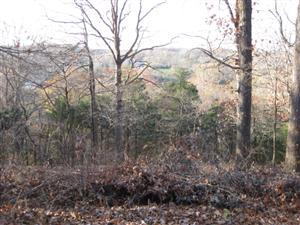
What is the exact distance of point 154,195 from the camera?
9.42 m

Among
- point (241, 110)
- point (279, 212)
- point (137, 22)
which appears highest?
point (137, 22)

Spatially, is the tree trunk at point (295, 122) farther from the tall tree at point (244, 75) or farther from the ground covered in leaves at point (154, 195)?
the tall tree at point (244, 75)

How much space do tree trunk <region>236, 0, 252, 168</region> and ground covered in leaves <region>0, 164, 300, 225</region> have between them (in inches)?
142

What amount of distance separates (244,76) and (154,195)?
6140mm

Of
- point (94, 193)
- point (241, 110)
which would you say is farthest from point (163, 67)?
point (94, 193)

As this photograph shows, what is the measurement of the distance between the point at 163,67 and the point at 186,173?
82.9ft

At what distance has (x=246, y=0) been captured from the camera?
1380 centimetres

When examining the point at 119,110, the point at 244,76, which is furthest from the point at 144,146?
the point at 119,110

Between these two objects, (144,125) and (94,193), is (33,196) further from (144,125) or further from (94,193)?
(144,125)

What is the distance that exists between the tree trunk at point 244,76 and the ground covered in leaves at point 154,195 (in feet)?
11.8

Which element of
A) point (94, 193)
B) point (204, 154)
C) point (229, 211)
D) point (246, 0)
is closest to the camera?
point (229, 211)

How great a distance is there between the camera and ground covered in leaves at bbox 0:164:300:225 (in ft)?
26.4

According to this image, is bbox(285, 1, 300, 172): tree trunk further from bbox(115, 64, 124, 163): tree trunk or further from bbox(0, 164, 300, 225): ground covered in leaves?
bbox(115, 64, 124, 163): tree trunk

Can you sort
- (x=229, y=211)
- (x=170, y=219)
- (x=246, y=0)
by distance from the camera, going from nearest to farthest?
(x=170, y=219), (x=229, y=211), (x=246, y=0)
